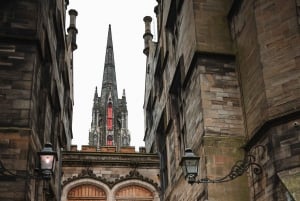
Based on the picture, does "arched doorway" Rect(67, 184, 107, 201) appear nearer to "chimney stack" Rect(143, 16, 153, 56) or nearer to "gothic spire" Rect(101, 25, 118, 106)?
"chimney stack" Rect(143, 16, 153, 56)

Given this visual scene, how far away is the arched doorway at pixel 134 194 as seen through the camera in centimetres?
2094

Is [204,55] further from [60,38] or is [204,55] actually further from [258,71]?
[60,38]

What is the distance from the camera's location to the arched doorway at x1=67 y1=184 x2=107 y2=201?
2058 centimetres

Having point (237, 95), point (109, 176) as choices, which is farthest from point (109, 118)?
point (237, 95)

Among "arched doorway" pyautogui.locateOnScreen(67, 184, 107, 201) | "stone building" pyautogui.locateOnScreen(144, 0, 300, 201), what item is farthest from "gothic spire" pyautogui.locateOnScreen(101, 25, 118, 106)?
"stone building" pyautogui.locateOnScreen(144, 0, 300, 201)

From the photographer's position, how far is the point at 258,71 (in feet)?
35.6

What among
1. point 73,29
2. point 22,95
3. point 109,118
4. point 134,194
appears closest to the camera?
point 22,95

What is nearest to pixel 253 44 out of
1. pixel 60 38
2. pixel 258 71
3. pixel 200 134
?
pixel 258 71

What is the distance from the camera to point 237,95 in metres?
12.4

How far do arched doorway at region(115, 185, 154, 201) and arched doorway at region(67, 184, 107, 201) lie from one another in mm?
688

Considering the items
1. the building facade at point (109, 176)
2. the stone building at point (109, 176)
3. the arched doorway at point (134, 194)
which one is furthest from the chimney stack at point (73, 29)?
the arched doorway at point (134, 194)

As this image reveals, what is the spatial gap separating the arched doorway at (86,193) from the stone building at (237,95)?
17.1ft

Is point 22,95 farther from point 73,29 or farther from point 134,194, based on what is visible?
point 73,29

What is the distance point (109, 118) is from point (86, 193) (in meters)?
55.6
